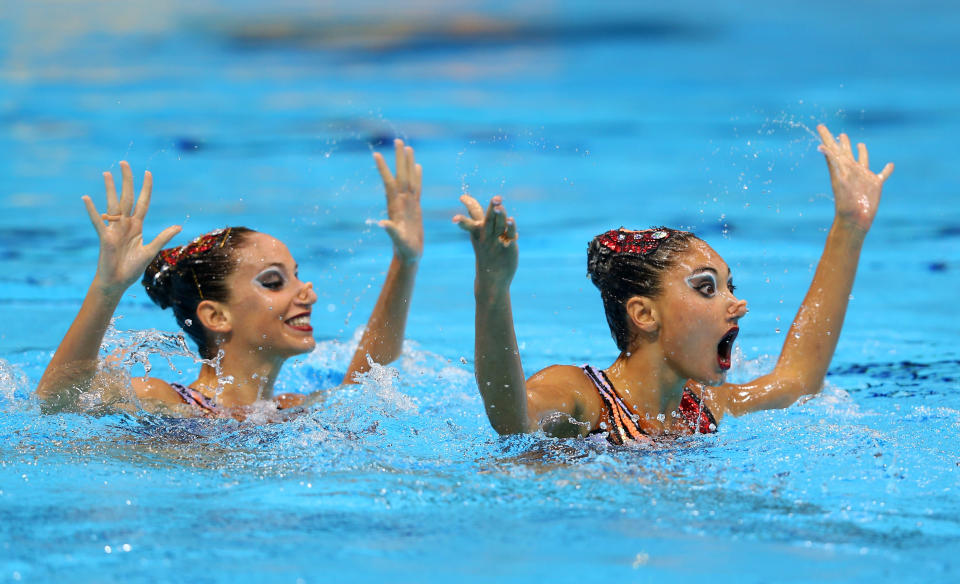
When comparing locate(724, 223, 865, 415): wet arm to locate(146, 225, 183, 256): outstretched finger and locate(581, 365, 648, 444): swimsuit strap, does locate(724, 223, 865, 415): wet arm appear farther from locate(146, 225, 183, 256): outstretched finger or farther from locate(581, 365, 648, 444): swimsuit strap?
locate(146, 225, 183, 256): outstretched finger

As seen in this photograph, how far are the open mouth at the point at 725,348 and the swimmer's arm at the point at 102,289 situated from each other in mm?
1623

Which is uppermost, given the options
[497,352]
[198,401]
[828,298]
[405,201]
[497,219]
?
[405,201]

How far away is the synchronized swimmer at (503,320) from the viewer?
2.95m

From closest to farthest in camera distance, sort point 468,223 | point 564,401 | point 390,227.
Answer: point 468,223
point 564,401
point 390,227

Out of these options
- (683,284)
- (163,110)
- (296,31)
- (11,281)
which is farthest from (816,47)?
(683,284)

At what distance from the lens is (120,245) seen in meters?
3.12

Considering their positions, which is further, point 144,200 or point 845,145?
point 845,145

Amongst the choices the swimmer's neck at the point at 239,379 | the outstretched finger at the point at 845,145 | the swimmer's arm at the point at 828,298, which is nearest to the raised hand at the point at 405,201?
the swimmer's neck at the point at 239,379

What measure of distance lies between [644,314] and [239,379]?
57.1 inches

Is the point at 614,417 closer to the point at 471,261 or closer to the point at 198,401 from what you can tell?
the point at 198,401

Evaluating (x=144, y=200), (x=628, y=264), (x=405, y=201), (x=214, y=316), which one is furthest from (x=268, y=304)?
(x=628, y=264)

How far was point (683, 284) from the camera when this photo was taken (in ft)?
11.0

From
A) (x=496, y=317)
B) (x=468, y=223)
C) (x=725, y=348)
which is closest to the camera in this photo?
(x=468, y=223)

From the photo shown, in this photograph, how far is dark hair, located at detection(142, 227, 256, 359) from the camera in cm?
393
